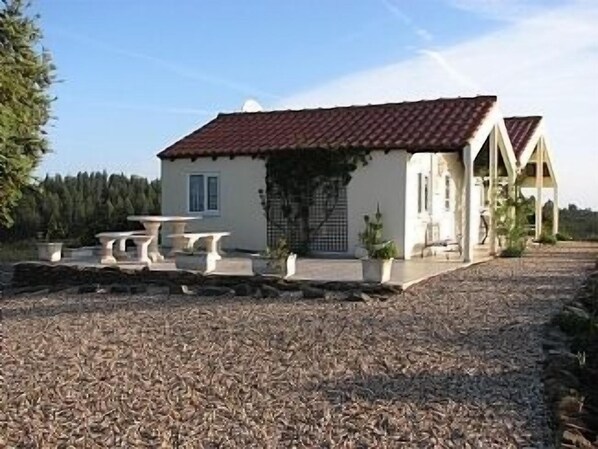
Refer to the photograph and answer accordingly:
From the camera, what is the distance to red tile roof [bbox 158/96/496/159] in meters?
19.1

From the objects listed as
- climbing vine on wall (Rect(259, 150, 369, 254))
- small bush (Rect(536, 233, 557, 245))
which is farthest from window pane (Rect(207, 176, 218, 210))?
small bush (Rect(536, 233, 557, 245))

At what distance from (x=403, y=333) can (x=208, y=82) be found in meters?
14.9

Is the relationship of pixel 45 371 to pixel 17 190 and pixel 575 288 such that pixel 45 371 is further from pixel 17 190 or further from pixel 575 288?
pixel 575 288

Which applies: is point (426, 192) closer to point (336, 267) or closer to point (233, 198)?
point (233, 198)

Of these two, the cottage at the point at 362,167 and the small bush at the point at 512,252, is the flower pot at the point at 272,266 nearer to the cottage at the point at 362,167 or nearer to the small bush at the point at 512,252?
the cottage at the point at 362,167

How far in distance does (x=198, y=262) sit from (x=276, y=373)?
7558 millimetres

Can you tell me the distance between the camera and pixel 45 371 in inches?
306

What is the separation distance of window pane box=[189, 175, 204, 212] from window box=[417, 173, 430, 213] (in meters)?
5.92

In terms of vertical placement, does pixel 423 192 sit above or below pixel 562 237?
above

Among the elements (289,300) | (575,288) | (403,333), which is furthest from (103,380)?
(575,288)

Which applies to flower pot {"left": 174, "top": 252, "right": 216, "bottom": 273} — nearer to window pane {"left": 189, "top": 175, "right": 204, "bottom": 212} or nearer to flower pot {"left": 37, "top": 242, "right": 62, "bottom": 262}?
flower pot {"left": 37, "top": 242, "right": 62, "bottom": 262}

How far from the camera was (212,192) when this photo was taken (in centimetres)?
2191

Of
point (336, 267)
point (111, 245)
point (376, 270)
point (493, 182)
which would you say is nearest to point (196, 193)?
point (111, 245)

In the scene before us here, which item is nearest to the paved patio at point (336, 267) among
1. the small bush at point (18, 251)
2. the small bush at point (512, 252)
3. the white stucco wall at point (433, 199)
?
the white stucco wall at point (433, 199)
